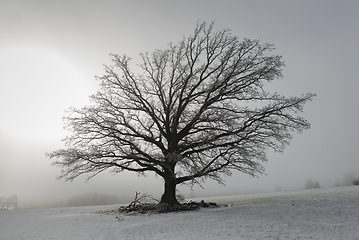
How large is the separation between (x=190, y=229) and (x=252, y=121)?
902 cm

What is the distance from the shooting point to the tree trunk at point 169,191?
51.5ft

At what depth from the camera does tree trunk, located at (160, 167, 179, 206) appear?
15.7 meters

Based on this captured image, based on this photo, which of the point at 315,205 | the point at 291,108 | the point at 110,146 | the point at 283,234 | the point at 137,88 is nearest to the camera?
the point at 283,234

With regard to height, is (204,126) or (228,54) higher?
(228,54)

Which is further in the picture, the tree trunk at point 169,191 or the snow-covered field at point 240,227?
the tree trunk at point 169,191

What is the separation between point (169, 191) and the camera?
16.1 meters

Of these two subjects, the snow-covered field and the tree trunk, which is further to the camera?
the tree trunk

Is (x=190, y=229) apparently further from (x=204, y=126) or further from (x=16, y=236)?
(x=204, y=126)

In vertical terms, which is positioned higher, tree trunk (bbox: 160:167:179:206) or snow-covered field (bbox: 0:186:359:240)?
tree trunk (bbox: 160:167:179:206)

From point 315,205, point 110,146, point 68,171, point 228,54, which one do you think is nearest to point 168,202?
point 110,146

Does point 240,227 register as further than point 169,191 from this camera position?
No

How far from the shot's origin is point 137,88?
723 inches

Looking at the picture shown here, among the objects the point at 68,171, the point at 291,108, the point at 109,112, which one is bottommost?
the point at 68,171

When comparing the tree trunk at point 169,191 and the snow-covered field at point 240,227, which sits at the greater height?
the tree trunk at point 169,191
